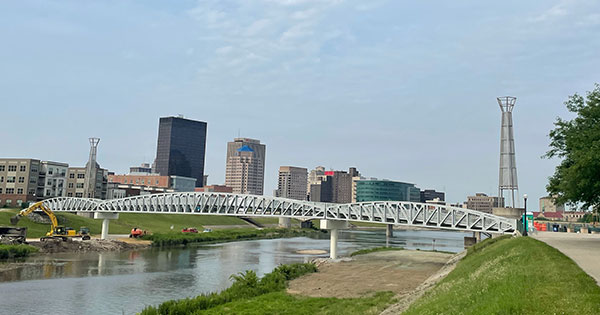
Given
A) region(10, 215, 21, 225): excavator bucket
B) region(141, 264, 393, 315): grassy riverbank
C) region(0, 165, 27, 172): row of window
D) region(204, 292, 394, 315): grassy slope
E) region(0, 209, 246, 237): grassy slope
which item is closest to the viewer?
region(204, 292, 394, 315): grassy slope

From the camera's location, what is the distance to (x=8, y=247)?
72438mm

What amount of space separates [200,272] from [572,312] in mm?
56296

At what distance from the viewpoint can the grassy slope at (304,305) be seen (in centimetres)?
3127

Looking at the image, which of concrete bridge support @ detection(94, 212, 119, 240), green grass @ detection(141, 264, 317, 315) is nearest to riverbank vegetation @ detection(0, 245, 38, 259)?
concrete bridge support @ detection(94, 212, 119, 240)

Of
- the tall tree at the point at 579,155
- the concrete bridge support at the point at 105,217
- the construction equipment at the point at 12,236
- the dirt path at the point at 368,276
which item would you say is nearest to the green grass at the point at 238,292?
the dirt path at the point at 368,276

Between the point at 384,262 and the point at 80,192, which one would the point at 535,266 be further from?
the point at 80,192

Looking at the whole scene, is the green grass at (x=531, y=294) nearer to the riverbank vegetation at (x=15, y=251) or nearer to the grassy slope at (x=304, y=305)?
the grassy slope at (x=304, y=305)

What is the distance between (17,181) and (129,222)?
36.9 meters

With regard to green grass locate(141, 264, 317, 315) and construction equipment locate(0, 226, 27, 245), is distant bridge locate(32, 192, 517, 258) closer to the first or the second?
construction equipment locate(0, 226, 27, 245)

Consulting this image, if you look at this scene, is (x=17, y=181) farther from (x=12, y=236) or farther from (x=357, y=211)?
(x=357, y=211)

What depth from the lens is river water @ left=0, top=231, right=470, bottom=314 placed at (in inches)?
1647

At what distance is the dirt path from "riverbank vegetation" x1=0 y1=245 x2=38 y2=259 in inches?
1935

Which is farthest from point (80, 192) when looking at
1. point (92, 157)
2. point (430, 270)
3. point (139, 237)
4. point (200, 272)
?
point (430, 270)

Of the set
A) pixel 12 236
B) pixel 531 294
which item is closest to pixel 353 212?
pixel 12 236
